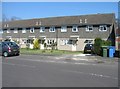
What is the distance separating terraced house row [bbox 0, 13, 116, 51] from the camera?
133 feet

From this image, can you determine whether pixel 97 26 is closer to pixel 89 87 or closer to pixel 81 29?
pixel 81 29

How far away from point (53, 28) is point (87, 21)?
7.52 m

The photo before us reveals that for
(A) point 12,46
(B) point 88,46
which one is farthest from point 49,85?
(B) point 88,46

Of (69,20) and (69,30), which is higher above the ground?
(69,20)

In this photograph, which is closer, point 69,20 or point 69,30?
point 69,30

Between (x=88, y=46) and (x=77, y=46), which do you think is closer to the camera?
(x=88, y=46)

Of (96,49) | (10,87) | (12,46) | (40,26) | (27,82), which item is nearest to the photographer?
(10,87)

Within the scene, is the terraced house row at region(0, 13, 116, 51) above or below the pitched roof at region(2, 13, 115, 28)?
below

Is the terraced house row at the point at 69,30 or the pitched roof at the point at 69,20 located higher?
the pitched roof at the point at 69,20

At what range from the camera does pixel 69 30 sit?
145ft

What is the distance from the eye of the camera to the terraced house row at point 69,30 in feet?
133

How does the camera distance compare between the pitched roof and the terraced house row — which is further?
the pitched roof

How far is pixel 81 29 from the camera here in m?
42.9

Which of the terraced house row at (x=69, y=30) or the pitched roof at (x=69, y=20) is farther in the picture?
the pitched roof at (x=69, y=20)
